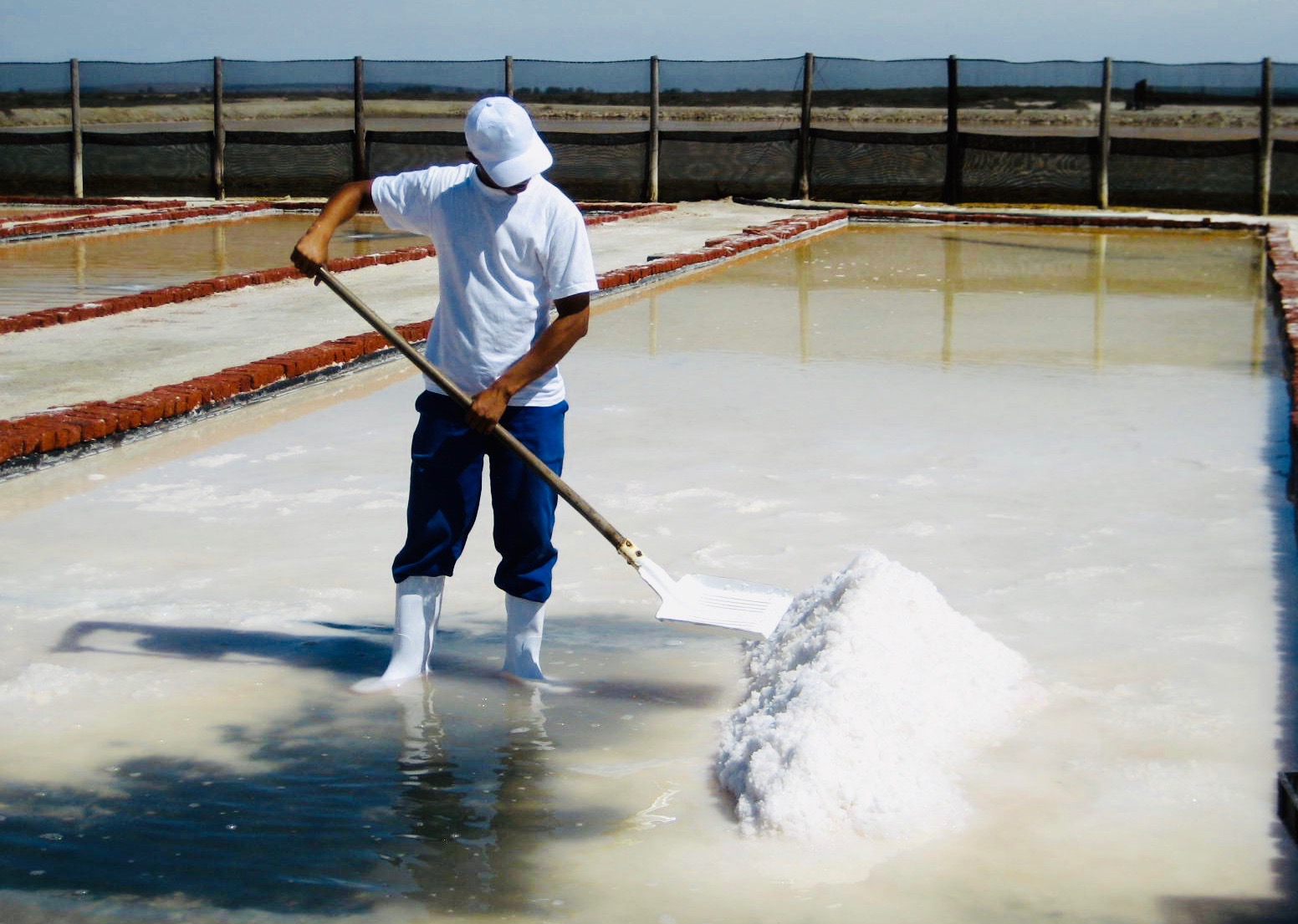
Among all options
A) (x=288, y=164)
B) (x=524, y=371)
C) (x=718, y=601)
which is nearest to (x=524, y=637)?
(x=718, y=601)

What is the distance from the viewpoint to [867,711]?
122 inches

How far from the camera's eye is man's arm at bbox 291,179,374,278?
3416 millimetres

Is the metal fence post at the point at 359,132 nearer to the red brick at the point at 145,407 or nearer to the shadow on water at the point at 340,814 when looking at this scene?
the red brick at the point at 145,407

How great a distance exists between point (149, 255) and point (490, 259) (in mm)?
11306

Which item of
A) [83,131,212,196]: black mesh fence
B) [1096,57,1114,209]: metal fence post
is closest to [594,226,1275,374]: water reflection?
[1096,57,1114,209]: metal fence post

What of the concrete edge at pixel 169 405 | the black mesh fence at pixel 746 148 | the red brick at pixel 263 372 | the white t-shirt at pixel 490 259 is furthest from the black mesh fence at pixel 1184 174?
the white t-shirt at pixel 490 259

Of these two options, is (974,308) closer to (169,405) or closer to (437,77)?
(169,405)

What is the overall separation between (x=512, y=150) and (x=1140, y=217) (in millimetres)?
15545

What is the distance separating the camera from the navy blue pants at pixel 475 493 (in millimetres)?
3488

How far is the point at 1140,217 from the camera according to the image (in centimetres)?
1769

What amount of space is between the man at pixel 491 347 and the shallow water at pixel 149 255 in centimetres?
685

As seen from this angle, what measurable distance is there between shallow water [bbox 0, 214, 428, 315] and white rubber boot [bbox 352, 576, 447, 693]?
6.83 meters

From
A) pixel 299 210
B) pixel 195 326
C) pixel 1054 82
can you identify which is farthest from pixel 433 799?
pixel 1054 82

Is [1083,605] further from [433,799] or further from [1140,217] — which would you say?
[1140,217]
